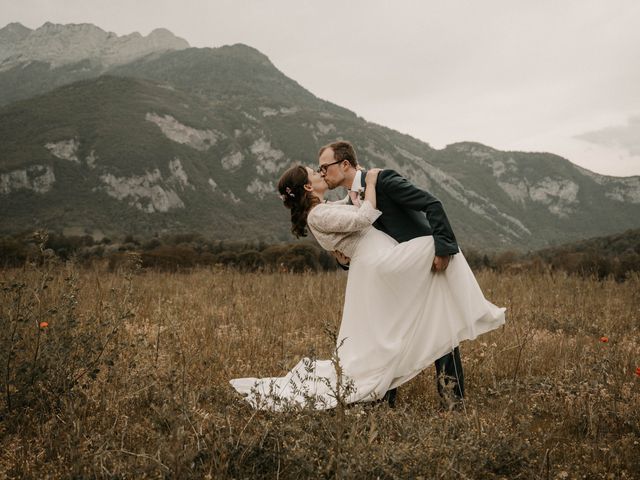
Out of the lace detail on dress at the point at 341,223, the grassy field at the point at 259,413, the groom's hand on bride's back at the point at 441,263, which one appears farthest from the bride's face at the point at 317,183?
the grassy field at the point at 259,413

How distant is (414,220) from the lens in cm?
388

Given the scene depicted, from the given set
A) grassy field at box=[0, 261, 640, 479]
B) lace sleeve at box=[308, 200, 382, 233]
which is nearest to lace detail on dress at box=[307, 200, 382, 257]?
lace sleeve at box=[308, 200, 382, 233]

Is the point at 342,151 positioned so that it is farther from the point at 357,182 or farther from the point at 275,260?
the point at 275,260

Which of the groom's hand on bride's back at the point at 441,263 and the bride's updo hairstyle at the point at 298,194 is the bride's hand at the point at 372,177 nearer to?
the bride's updo hairstyle at the point at 298,194

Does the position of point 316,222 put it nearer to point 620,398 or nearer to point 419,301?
point 419,301

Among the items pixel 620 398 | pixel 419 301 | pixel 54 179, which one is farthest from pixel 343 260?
pixel 54 179

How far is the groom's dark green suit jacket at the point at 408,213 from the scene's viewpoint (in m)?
3.56

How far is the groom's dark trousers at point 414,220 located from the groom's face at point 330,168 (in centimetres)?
22

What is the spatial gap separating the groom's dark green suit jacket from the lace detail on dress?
235mm

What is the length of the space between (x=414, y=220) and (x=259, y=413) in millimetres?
2035

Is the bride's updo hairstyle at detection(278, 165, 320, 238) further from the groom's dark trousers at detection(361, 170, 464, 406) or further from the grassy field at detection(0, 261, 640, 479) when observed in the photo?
the grassy field at detection(0, 261, 640, 479)

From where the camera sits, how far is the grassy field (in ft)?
7.74

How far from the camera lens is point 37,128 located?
140m

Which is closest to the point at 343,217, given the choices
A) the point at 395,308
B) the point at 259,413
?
the point at 395,308
